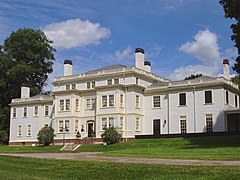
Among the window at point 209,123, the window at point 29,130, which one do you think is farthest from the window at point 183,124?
the window at point 29,130

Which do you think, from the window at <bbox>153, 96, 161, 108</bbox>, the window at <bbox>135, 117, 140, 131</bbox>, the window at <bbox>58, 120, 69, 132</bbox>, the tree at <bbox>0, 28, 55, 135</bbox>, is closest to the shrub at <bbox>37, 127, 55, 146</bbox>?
the window at <bbox>58, 120, 69, 132</bbox>

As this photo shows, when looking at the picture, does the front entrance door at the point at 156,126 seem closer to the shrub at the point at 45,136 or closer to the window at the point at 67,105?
the window at the point at 67,105

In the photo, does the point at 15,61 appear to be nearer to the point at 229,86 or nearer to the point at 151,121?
the point at 151,121

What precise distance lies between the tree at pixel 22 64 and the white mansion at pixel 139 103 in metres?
13.9

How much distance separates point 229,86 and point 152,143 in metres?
12.5

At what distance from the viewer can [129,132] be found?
42.4m

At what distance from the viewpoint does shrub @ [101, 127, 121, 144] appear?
129 feet

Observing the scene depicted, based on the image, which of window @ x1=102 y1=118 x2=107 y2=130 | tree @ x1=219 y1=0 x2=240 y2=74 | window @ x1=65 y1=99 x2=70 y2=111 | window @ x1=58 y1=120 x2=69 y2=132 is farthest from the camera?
window @ x1=65 y1=99 x2=70 y2=111

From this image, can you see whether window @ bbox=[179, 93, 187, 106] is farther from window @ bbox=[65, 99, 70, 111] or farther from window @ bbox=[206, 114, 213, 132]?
window @ bbox=[65, 99, 70, 111]

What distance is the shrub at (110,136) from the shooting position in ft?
129

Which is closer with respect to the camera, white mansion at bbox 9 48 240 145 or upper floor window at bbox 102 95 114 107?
white mansion at bbox 9 48 240 145

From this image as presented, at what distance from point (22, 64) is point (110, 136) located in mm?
28204

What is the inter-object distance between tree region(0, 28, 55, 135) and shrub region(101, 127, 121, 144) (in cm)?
2484

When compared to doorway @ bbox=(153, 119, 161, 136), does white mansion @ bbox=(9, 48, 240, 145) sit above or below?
above
